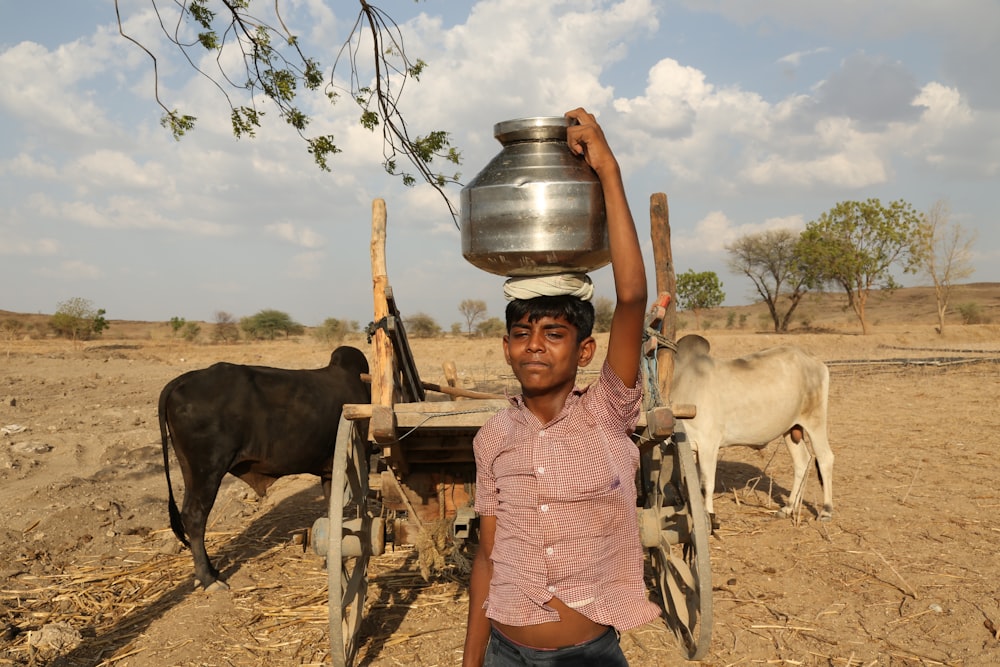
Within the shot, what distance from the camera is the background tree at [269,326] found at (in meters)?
37.2

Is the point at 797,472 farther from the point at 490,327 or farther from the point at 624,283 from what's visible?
the point at 490,327

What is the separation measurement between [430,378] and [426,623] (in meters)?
12.1

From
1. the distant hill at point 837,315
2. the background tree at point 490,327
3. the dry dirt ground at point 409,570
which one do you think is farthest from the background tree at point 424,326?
the dry dirt ground at point 409,570

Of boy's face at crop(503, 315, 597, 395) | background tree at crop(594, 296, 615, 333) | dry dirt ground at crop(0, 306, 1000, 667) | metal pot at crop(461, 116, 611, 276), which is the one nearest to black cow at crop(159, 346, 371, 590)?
dry dirt ground at crop(0, 306, 1000, 667)

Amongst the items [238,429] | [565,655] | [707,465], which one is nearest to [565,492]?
[565,655]

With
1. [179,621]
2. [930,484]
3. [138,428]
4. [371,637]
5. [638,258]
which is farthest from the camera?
[138,428]

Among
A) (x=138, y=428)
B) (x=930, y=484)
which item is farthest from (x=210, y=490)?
(x=930, y=484)

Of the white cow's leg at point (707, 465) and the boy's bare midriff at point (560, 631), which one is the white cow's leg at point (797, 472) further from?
the boy's bare midriff at point (560, 631)

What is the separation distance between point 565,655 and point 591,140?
1371 millimetres

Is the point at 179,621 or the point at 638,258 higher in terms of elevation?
the point at 638,258

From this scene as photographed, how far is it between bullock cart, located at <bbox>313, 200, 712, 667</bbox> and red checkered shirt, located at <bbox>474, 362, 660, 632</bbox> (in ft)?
3.03

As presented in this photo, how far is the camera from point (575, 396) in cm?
202

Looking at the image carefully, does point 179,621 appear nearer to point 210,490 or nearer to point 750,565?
point 210,490

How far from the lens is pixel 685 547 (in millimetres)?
3535
